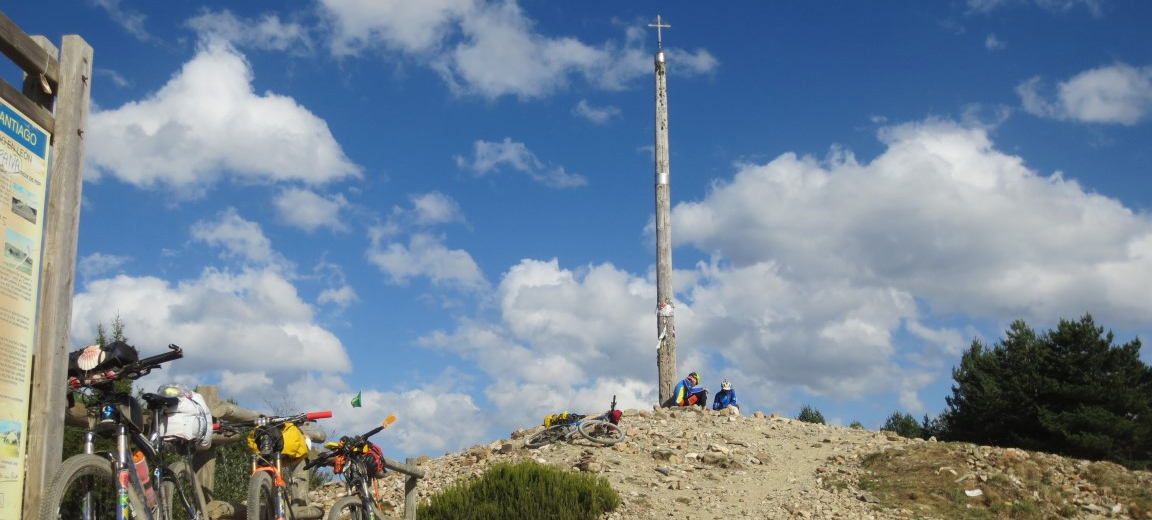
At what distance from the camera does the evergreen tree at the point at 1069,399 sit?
28484mm

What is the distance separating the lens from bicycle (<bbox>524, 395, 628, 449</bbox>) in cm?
1636

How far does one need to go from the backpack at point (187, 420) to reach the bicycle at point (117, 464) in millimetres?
105

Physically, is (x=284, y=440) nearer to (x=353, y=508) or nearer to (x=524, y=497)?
(x=353, y=508)

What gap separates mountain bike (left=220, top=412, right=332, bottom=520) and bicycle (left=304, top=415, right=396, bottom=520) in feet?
3.33

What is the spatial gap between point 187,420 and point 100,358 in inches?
33.0

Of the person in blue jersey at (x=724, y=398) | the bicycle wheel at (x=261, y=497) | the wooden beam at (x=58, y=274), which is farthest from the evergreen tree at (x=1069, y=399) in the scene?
the wooden beam at (x=58, y=274)

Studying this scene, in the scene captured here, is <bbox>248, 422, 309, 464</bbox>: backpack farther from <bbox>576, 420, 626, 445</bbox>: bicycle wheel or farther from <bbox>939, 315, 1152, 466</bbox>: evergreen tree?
<bbox>939, 315, 1152, 466</bbox>: evergreen tree

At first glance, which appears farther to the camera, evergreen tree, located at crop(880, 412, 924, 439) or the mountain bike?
evergreen tree, located at crop(880, 412, 924, 439)

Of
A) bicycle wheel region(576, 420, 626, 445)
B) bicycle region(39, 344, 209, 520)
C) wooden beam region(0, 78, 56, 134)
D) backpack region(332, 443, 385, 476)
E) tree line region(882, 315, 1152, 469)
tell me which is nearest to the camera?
wooden beam region(0, 78, 56, 134)

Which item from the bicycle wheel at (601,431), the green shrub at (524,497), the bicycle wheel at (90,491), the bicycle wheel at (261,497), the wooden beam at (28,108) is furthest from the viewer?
the bicycle wheel at (601,431)

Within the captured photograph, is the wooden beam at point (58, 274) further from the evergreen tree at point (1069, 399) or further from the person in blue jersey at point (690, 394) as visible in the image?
the evergreen tree at point (1069, 399)

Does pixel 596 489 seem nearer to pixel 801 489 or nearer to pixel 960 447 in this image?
pixel 801 489

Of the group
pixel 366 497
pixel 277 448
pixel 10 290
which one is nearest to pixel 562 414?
pixel 366 497

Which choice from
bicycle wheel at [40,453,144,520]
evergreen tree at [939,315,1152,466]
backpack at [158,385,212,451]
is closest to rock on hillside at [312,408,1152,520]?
backpack at [158,385,212,451]
